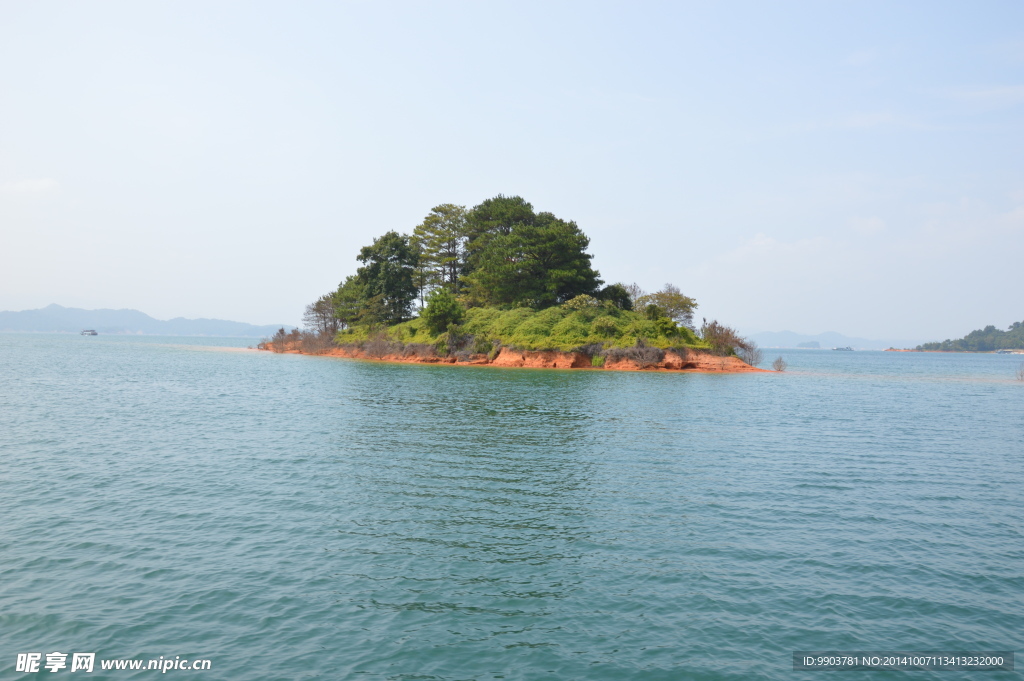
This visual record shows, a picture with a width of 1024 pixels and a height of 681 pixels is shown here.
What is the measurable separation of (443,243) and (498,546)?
92.8 metres

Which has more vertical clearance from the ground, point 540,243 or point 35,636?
point 540,243

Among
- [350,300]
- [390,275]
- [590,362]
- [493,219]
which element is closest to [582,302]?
[590,362]

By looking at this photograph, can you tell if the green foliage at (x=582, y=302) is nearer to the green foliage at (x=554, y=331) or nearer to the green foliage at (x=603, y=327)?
the green foliage at (x=554, y=331)

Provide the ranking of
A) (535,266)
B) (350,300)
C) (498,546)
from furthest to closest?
(350,300) → (535,266) → (498,546)

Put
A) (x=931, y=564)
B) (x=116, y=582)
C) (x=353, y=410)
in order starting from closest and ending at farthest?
1. (x=116, y=582)
2. (x=931, y=564)
3. (x=353, y=410)

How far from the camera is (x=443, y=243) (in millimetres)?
101875

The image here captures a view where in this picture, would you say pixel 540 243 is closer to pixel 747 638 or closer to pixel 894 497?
pixel 894 497

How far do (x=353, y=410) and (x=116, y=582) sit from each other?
22.4 meters

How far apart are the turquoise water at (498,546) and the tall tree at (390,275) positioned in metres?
72.3

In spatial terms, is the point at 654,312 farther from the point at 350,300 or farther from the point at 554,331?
the point at 350,300

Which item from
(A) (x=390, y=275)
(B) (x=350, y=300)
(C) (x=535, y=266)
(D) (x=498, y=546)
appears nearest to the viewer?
(D) (x=498, y=546)

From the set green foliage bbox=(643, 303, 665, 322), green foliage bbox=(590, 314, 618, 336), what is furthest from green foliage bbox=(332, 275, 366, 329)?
green foliage bbox=(643, 303, 665, 322)

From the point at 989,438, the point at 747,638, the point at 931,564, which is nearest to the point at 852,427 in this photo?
the point at 989,438

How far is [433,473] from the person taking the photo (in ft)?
61.1
